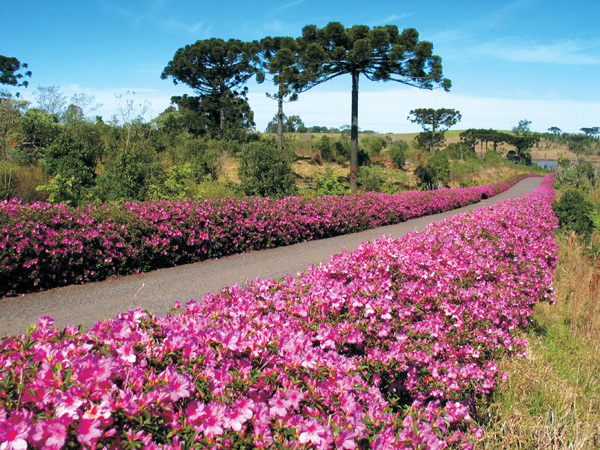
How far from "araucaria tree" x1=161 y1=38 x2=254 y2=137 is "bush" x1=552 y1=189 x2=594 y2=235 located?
25271 mm

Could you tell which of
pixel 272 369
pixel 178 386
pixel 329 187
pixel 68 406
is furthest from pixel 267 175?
pixel 68 406

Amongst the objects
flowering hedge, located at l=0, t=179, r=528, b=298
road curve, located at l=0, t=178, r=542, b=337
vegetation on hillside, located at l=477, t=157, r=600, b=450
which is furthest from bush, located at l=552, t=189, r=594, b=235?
road curve, located at l=0, t=178, r=542, b=337

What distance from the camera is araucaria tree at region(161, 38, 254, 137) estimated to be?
32156 mm

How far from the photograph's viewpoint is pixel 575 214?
435 inches

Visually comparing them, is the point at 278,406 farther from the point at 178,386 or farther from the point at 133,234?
the point at 133,234

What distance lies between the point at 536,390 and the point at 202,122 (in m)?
35.0

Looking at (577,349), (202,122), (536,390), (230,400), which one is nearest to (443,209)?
(577,349)

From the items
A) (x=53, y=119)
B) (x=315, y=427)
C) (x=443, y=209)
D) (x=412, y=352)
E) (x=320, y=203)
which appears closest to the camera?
(x=315, y=427)

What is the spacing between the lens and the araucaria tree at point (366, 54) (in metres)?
18.1

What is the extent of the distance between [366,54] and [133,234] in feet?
51.2

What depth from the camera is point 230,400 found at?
1.29 meters

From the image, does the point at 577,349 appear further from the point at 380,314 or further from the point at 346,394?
the point at 346,394

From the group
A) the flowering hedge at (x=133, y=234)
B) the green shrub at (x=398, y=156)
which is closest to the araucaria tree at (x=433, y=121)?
the green shrub at (x=398, y=156)

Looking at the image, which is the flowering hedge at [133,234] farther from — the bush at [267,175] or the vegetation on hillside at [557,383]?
the vegetation on hillside at [557,383]
